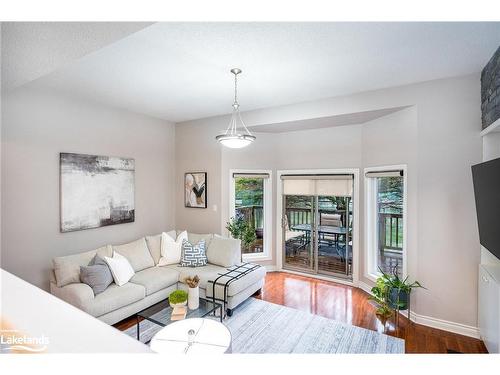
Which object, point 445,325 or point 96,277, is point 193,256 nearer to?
point 96,277

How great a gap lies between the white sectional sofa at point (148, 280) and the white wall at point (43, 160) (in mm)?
430

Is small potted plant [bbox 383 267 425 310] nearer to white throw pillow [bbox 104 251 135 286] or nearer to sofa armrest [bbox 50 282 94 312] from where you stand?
white throw pillow [bbox 104 251 135 286]

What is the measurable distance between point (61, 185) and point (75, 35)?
238 centimetres

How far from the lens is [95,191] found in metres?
3.81

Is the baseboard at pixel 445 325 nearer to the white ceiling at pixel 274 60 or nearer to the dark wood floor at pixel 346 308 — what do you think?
the dark wood floor at pixel 346 308

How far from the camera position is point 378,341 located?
8.98 feet

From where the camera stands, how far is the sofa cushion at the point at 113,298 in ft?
8.89

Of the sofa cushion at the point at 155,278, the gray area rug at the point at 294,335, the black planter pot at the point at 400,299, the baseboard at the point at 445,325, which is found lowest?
the gray area rug at the point at 294,335

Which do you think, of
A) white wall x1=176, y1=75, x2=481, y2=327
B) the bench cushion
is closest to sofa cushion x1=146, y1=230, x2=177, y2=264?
the bench cushion

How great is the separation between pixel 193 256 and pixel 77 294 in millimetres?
1489

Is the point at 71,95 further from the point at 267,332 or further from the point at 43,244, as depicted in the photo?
the point at 267,332

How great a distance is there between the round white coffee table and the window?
276 cm

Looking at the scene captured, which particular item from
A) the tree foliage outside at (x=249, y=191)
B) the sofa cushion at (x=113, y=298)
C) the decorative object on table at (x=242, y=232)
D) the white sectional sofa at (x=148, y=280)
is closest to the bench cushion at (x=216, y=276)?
the white sectional sofa at (x=148, y=280)
